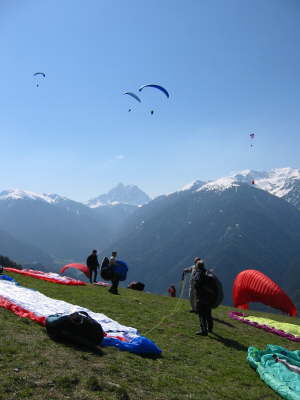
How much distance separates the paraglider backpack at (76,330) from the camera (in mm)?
10859

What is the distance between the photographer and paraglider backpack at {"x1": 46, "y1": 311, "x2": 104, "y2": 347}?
428 inches

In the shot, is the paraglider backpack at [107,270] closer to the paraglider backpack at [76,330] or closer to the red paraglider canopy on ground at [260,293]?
the paraglider backpack at [76,330]

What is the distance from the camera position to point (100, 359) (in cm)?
1000

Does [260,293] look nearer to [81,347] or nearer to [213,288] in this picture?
[213,288]

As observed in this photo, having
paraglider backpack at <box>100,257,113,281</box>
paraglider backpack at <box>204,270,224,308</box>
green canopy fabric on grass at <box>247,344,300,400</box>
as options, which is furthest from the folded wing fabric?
paraglider backpack at <box>100,257,113,281</box>

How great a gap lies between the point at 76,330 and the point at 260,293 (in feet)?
104

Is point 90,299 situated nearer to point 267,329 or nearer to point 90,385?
point 267,329

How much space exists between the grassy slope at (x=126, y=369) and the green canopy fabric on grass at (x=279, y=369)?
296 millimetres

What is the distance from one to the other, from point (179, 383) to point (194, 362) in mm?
2836

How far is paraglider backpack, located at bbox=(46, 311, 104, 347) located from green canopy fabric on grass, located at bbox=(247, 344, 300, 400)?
565cm

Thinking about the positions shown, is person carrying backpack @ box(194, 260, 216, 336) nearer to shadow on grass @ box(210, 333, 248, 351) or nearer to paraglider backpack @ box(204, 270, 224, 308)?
paraglider backpack @ box(204, 270, 224, 308)

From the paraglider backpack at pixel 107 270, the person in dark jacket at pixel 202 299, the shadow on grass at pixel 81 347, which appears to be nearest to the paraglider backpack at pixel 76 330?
the shadow on grass at pixel 81 347

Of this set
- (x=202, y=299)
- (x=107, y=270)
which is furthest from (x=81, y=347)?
(x=107, y=270)

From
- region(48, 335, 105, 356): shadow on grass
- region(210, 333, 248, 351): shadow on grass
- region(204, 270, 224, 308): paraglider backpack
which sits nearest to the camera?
region(48, 335, 105, 356): shadow on grass
